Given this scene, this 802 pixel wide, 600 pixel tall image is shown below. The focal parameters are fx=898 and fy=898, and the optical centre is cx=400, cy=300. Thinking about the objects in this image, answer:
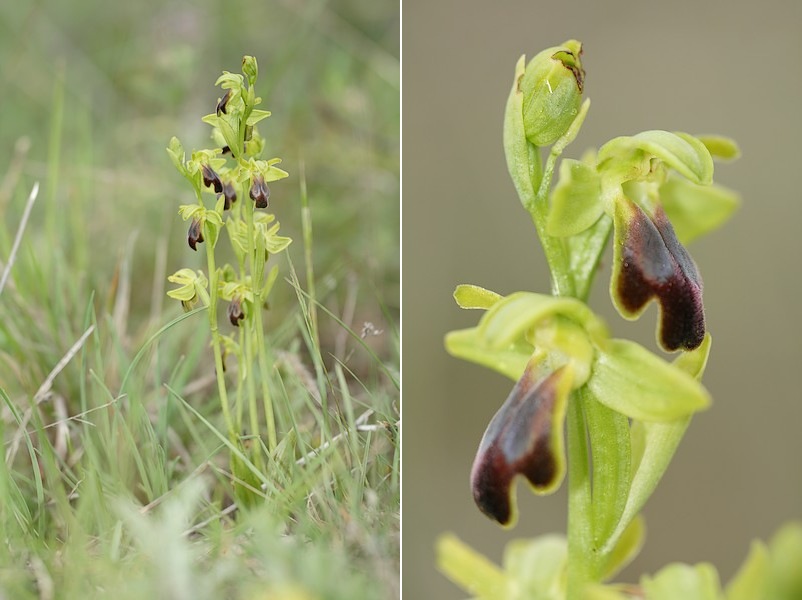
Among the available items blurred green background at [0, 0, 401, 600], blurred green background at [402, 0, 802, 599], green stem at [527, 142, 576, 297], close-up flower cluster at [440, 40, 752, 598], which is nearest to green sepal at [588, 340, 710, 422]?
close-up flower cluster at [440, 40, 752, 598]

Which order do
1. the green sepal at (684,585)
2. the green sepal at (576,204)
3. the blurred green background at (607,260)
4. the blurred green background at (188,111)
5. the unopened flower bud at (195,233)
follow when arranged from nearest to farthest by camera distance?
the green sepal at (684,585)
the green sepal at (576,204)
the unopened flower bud at (195,233)
the blurred green background at (188,111)
the blurred green background at (607,260)

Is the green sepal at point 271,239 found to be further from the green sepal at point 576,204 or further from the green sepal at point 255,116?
the green sepal at point 576,204

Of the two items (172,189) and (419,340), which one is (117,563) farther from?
(419,340)

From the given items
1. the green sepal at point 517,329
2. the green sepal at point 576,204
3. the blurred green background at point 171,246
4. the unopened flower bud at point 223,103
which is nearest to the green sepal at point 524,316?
the green sepal at point 517,329

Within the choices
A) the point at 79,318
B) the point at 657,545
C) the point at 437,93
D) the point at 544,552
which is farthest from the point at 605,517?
the point at 437,93

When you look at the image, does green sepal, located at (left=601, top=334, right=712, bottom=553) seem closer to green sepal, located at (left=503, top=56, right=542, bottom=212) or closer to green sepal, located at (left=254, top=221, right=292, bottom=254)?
green sepal, located at (left=503, top=56, right=542, bottom=212)

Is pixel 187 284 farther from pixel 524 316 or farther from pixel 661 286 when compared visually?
pixel 661 286

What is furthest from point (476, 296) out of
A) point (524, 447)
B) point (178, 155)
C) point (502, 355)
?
point (178, 155)
